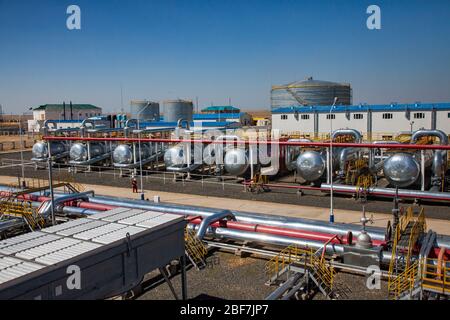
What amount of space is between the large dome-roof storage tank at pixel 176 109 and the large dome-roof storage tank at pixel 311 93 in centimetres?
1368

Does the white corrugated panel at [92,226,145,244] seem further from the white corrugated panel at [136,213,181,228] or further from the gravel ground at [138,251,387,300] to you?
the gravel ground at [138,251,387,300]

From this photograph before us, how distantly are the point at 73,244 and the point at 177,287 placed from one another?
15.6 ft

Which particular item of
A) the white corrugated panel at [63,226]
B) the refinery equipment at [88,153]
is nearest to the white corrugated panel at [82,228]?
the white corrugated panel at [63,226]

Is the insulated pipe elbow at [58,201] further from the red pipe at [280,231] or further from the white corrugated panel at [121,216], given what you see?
the white corrugated panel at [121,216]

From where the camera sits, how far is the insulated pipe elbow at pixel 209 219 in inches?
560

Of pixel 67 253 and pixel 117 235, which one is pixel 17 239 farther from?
pixel 117 235

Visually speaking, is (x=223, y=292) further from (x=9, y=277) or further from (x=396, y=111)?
(x=396, y=111)

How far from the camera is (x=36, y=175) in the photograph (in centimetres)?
3269

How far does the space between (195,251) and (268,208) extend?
25.6 feet

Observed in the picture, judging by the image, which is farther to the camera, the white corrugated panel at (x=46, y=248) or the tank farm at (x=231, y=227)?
the tank farm at (x=231, y=227)

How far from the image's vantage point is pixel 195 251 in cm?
1339

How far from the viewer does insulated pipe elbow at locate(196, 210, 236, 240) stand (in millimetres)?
14227

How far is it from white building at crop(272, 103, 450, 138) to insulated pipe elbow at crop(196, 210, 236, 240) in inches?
1001
